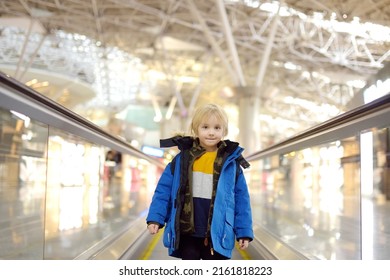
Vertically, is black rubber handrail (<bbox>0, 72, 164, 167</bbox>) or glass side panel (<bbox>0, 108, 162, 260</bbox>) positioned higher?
black rubber handrail (<bbox>0, 72, 164, 167</bbox>)

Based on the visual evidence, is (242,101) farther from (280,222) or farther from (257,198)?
(280,222)

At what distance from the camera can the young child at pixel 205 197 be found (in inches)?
131

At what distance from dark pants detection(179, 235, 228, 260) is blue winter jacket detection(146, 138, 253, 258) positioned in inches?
2.3

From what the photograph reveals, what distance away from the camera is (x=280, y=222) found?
9250 millimetres

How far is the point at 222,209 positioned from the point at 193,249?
0.34 meters

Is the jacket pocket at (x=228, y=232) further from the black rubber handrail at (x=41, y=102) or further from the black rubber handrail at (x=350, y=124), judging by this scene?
the black rubber handrail at (x=41, y=102)

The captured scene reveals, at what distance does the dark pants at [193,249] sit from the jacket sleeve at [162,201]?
0.18m

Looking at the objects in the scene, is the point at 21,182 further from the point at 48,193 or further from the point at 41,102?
the point at 41,102

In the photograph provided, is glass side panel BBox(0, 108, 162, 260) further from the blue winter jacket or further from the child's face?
the child's face

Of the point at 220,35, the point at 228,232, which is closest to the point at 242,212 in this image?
the point at 228,232

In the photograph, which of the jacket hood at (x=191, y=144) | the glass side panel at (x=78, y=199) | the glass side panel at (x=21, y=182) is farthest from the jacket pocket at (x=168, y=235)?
the glass side panel at (x=78, y=199)

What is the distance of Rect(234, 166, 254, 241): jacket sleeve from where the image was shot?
3348 millimetres

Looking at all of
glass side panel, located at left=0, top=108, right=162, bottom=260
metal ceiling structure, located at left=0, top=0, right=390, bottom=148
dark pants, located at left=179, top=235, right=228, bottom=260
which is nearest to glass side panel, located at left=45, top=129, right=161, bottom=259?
glass side panel, located at left=0, top=108, right=162, bottom=260

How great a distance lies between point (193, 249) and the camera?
3.44 metres
